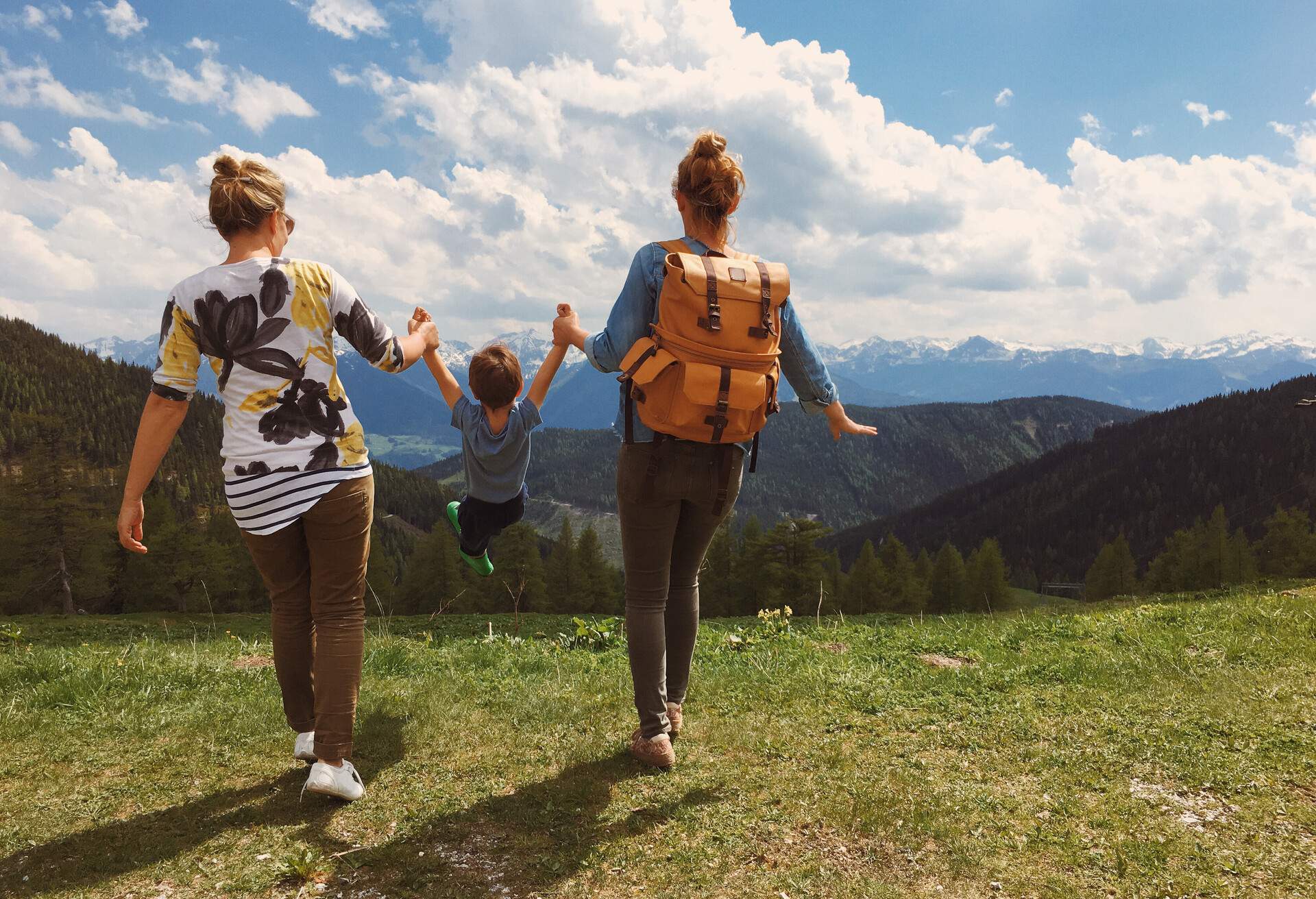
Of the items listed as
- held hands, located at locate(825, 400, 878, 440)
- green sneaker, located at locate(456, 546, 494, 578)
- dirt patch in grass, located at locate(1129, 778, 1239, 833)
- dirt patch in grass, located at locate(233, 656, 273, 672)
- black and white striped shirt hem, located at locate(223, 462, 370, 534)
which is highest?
held hands, located at locate(825, 400, 878, 440)

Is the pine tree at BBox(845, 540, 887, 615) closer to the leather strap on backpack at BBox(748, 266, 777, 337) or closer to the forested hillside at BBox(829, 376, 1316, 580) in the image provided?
the forested hillside at BBox(829, 376, 1316, 580)

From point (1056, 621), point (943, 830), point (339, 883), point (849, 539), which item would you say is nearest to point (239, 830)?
point (339, 883)

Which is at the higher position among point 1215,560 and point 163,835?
point 163,835

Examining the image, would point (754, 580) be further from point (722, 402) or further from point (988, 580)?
point (722, 402)

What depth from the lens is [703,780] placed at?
4051mm

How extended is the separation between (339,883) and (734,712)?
2850 mm

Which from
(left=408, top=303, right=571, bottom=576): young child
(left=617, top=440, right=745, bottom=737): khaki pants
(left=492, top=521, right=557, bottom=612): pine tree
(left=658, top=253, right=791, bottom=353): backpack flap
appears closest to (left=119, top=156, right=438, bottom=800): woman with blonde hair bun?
(left=408, top=303, right=571, bottom=576): young child

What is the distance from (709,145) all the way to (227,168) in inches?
98.6

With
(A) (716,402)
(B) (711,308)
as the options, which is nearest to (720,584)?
(A) (716,402)

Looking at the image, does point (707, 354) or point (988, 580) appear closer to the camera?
point (707, 354)

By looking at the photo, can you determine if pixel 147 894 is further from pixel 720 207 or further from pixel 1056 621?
pixel 1056 621

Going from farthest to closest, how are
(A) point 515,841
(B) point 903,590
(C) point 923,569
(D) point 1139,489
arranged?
(D) point 1139,489, (C) point 923,569, (B) point 903,590, (A) point 515,841

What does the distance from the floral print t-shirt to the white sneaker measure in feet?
4.21

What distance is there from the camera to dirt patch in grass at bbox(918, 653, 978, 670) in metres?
6.42
